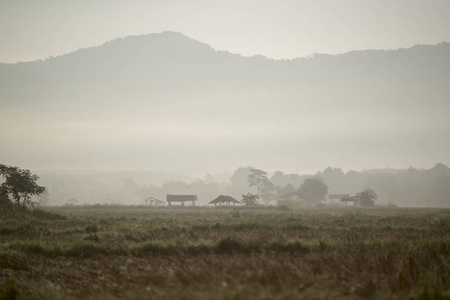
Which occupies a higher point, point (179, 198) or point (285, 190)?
point (285, 190)

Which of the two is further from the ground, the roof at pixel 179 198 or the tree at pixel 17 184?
the tree at pixel 17 184

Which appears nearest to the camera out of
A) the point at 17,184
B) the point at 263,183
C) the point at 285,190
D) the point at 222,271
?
the point at 222,271

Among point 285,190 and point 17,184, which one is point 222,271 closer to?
point 17,184

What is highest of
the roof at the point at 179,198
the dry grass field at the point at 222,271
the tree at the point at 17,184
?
the tree at the point at 17,184

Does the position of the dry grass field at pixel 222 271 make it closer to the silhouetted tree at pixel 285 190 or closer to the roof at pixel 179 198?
the roof at pixel 179 198

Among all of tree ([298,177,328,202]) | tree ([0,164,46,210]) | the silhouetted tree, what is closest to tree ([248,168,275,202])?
the silhouetted tree

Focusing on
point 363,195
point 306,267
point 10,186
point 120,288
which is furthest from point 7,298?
point 363,195

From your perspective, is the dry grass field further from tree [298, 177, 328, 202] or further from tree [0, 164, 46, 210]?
tree [298, 177, 328, 202]

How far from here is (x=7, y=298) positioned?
8.30 meters

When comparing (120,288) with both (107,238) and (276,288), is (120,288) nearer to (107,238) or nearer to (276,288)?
(276,288)

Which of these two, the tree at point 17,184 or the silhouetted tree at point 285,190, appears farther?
the silhouetted tree at point 285,190

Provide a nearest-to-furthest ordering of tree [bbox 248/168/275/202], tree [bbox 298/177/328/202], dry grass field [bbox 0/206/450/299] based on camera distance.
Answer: dry grass field [bbox 0/206/450/299] → tree [bbox 298/177/328/202] → tree [bbox 248/168/275/202]

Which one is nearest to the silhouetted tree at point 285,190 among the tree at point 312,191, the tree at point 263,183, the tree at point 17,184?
the tree at point 263,183

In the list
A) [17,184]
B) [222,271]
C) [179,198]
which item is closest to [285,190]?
[179,198]
